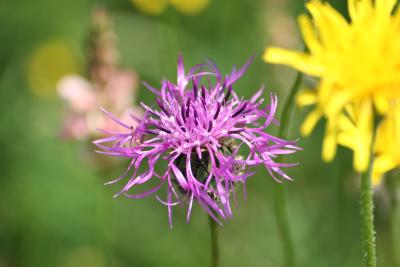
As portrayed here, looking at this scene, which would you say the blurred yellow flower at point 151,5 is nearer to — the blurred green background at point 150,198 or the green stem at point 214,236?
the blurred green background at point 150,198

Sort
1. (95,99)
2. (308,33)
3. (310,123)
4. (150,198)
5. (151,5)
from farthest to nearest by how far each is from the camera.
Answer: (150,198)
(151,5)
(95,99)
(308,33)
(310,123)

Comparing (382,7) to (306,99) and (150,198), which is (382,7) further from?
(150,198)

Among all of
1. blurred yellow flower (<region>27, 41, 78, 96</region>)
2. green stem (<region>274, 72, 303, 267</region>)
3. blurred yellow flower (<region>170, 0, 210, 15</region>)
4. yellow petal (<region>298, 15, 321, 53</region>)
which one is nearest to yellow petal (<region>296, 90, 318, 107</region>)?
yellow petal (<region>298, 15, 321, 53</region>)

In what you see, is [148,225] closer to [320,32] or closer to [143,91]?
[143,91]

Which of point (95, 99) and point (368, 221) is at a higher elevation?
point (95, 99)

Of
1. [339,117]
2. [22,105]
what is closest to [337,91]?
[339,117]

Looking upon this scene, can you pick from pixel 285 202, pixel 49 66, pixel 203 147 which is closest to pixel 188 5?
pixel 49 66
